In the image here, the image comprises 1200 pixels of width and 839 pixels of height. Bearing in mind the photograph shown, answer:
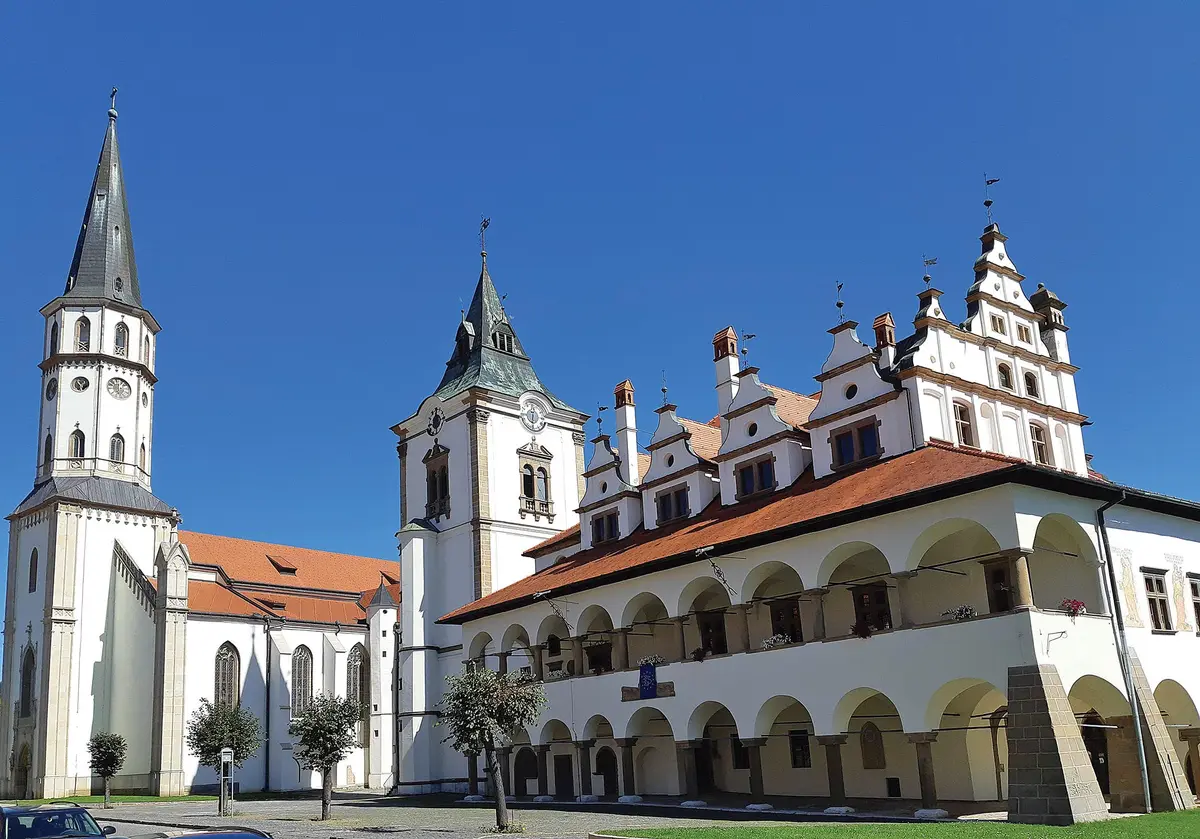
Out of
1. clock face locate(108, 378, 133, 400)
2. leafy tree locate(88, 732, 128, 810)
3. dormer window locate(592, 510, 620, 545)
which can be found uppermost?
clock face locate(108, 378, 133, 400)

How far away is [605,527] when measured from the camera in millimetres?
41156

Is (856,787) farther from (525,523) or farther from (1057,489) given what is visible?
(525,523)

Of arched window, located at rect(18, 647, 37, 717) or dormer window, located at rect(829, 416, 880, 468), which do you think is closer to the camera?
dormer window, located at rect(829, 416, 880, 468)

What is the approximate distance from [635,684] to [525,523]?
59.2ft

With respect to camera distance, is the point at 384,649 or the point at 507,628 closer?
the point at 507,628

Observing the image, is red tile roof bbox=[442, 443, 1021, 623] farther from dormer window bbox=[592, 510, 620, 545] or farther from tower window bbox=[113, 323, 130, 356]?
tower window bbox=[113, 323, 130, 356]

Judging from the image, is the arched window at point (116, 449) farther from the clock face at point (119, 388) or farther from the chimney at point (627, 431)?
the chimney at point (627, 431)

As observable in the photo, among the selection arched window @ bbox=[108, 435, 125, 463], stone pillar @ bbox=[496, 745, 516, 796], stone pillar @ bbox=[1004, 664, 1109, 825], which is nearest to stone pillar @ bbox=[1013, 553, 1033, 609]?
stone pillar @ bbox=[1004, 664, 1109, 825]

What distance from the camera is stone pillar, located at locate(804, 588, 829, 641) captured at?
2762cm

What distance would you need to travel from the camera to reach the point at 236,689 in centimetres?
5903

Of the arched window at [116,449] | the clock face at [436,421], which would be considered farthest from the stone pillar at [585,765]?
the arched window at [116,449]

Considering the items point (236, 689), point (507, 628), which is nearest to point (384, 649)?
point (236, 689)

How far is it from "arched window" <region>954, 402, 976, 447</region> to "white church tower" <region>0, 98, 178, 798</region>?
43260 millimetres

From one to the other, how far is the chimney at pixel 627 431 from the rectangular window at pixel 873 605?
46.1ft
